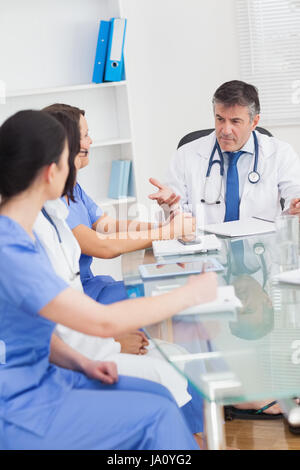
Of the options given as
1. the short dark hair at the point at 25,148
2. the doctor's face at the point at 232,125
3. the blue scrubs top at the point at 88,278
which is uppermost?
the short dark hair at the point at 25,148

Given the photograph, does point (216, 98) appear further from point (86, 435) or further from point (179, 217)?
point (86, 435)

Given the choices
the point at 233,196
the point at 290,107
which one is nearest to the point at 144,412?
the point at 233,196

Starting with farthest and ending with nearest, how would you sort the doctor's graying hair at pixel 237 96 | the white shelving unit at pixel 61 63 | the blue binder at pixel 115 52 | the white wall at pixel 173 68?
1. the white wall at pixel 173 68
2. the white shelving unit at pixel 61 63
3. the blue binder at pixel 115 52
4. the doctor's graying hair at pixel 237 96

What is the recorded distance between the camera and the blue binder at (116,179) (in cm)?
381

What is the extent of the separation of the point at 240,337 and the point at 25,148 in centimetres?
62

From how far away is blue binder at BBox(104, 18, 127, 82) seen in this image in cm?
355

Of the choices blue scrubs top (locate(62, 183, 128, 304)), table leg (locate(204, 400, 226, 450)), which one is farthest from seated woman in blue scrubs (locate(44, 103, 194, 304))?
table leg (locate(204, 400, 226, 450))

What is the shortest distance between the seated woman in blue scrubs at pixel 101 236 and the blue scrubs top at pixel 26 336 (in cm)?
70

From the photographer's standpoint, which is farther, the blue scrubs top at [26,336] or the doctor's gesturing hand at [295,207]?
the doctor's gesturing hand at [295,207]

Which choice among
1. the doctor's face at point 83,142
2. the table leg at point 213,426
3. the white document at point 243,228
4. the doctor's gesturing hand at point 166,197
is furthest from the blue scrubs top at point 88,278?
the table leg at point 213,426

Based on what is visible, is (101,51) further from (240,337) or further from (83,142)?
(240,337)

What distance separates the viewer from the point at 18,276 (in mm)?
1358

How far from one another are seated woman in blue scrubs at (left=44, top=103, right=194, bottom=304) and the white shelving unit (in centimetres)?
135
